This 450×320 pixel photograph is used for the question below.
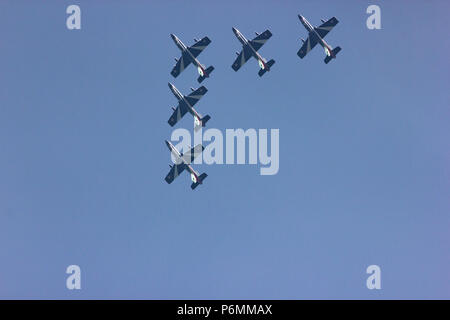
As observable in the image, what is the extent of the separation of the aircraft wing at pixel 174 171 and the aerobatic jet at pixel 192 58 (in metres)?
2.41

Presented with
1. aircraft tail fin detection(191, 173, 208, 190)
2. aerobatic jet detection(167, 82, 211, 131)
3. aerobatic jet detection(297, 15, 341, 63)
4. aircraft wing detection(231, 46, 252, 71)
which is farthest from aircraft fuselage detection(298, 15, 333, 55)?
aircraft tail fin detection(191, 173, 208, 190)

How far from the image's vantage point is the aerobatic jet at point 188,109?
25.9 m

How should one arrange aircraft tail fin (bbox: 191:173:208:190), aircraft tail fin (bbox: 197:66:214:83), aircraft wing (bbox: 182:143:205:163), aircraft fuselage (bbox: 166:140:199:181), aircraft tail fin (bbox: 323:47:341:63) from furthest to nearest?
aircraft tail fin (bbox: 197:66:214:83)
aircraft tail fin (bbox: 323:47:341:63)
aircraft tail fin (bbox: 191:173:208:190)
aircraft wing (bbox: 182:143:205:163)
aircraft fuselage (bbox: 166:140:199:181)

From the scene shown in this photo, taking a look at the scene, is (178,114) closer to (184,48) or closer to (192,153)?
(192,153)

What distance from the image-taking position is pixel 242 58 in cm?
2639

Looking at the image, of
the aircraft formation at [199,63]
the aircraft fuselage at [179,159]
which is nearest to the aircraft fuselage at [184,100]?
the aircraft formation at [199,63]

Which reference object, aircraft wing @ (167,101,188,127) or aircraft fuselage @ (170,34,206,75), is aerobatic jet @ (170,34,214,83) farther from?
aircraft wing @ (167,101,188,127)

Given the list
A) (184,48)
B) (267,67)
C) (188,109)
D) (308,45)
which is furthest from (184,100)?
(308,45)

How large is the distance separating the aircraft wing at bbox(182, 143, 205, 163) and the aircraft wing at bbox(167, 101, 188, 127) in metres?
0.84

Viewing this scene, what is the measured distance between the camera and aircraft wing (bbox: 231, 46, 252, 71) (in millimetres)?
26189

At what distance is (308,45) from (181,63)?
Result: 133 inches
